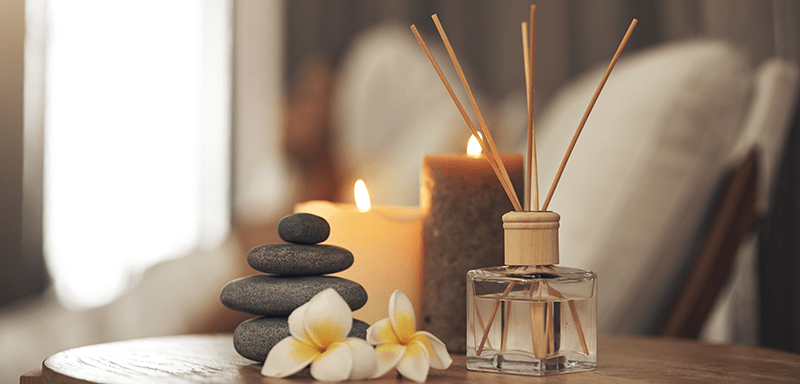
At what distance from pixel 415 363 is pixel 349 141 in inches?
66.9

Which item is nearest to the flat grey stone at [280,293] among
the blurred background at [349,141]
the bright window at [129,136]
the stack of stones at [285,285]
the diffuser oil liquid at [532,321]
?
the stack of stones at [285,285]

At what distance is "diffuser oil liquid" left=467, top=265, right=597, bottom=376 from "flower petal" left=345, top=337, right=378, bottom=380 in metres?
0.10

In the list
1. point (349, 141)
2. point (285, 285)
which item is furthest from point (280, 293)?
point (349, 141)

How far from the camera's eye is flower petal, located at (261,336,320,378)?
1.53 feet

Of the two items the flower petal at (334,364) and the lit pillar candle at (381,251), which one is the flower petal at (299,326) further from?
the lit pillar candle at (381,251)

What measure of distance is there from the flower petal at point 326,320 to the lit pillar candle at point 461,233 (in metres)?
0.16

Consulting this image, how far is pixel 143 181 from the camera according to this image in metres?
2.42

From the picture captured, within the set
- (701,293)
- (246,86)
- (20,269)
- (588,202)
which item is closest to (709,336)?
(701,293)

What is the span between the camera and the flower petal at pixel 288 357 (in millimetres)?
465

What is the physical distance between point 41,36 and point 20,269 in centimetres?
81

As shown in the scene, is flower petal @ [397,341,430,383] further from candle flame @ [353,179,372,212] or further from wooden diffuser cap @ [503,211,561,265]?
candle flame @ [353,179,372,212]

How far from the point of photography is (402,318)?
493 millimetres

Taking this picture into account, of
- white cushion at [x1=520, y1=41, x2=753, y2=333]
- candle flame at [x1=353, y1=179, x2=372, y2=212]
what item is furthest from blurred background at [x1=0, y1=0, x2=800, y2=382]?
candle flame at [x1=353, y1=179, x2=372, y2=212]

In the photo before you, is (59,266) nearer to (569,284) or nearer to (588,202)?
(588,202)
